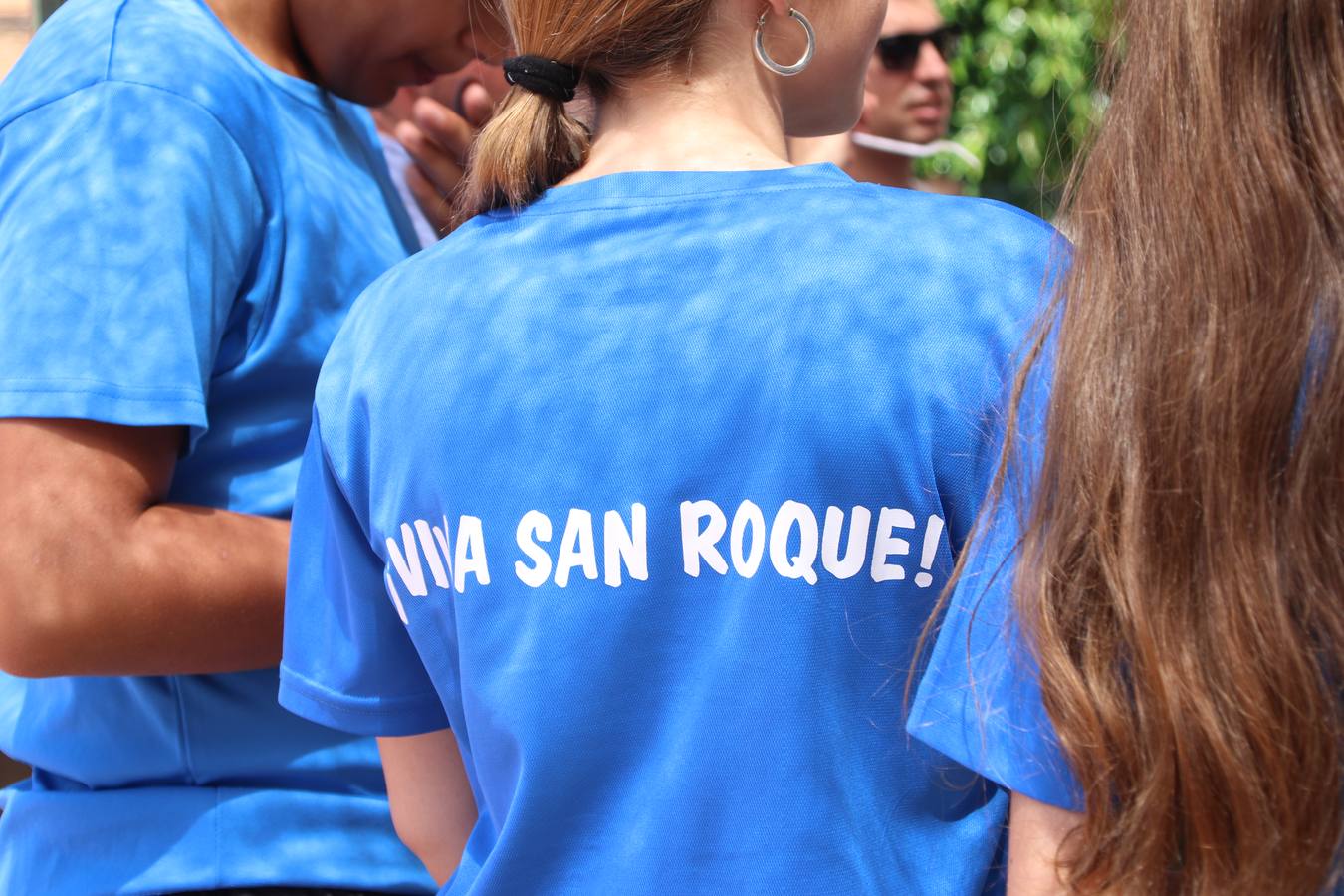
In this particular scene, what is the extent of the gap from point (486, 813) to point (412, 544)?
25 centimetres

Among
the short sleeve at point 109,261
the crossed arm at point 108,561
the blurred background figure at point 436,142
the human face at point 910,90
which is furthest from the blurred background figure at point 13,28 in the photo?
the crossed arm at point 108,561

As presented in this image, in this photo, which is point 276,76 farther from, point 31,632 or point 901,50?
point 901,50

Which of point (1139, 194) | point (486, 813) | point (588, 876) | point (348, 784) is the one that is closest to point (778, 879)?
point (588, 876)

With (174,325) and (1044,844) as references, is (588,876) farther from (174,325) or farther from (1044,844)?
(174,325)

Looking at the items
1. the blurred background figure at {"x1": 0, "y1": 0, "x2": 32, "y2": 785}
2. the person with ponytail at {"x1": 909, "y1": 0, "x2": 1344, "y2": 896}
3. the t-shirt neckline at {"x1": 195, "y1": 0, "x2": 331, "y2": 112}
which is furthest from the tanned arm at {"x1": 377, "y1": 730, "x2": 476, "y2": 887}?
the blurred background figure at {"x1": 0, "y1": 0, "x2": 32, "y2": 785}

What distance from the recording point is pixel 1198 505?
0.83 metres

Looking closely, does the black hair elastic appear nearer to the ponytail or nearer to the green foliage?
the ponytail

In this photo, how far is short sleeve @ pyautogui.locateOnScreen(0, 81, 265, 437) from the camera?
1319mm

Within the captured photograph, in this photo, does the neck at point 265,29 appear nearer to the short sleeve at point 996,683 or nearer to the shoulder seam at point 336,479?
the shoulder seam at point 336,479

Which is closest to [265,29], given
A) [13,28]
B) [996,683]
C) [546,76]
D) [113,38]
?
[113,38]

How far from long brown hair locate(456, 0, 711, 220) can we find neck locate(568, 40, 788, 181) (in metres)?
0.02

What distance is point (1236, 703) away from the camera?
0.81 meters

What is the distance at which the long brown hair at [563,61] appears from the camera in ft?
3.64

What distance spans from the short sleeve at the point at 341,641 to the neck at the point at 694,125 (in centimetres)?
39
